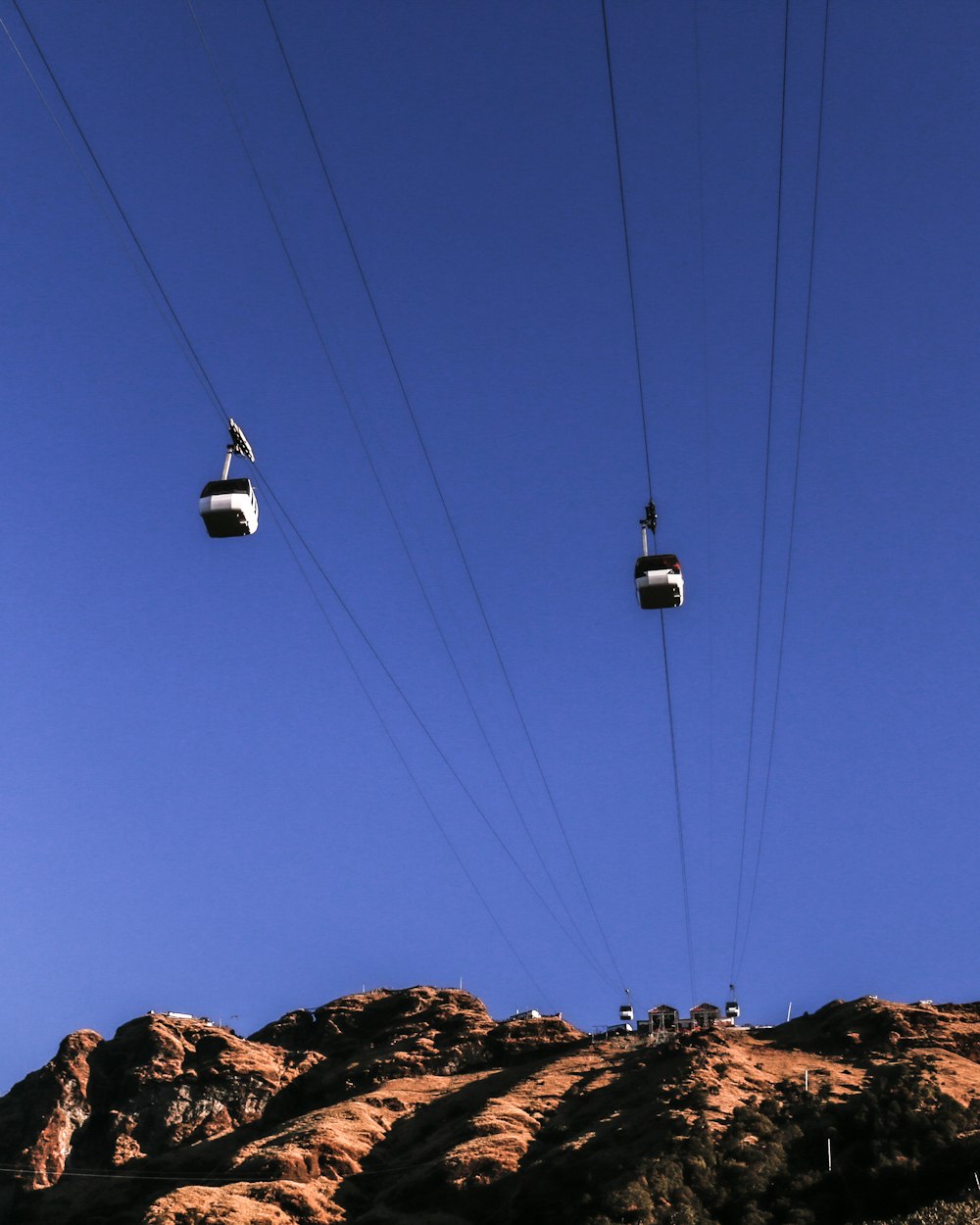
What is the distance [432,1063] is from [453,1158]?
2891 cm

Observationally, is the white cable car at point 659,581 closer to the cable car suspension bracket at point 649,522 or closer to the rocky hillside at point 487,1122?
the cable car suspension bracket at point 649,522

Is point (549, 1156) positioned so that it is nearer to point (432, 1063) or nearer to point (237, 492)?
point (432, 1063)

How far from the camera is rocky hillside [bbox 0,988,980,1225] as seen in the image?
46.8m

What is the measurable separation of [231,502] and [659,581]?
14443 millimetres

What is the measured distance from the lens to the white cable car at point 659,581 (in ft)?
117

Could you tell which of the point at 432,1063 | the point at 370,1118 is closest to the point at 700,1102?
the point at 370,1118

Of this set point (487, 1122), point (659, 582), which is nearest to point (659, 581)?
point (659, 582)

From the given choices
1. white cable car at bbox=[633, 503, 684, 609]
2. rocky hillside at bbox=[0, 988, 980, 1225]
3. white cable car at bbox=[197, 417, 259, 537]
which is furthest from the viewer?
rocky hillside at bbox=[0, 988, 980, 1225]

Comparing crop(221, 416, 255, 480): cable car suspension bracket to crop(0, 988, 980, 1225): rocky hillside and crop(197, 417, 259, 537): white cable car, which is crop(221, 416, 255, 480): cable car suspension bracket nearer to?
crop(197, 417, 259, 537): white cable car

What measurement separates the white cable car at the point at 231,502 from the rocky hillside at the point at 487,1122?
33.5 meters

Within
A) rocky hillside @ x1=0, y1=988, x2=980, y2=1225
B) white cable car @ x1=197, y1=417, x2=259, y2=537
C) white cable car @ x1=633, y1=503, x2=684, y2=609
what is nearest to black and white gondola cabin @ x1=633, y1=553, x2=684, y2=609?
white cable car @ x1=633, y1=503, x2=684, y2=609

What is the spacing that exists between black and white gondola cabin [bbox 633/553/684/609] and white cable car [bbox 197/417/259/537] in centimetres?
1316

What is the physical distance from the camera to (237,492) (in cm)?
3134

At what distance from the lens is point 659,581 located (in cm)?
3559
